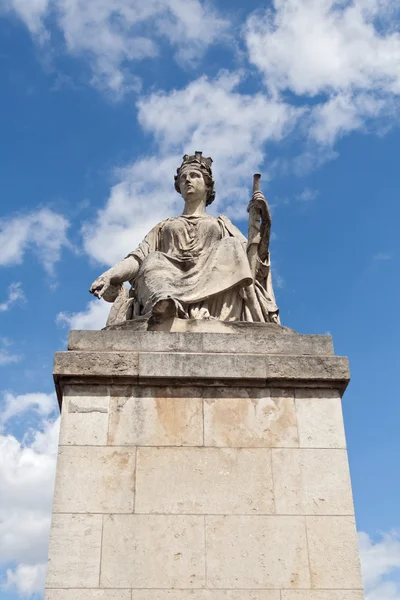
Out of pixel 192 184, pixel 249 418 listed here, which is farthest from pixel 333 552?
pixel 192 184

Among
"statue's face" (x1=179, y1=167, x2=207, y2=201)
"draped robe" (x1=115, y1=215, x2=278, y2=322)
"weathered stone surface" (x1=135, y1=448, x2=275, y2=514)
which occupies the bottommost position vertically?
"weathered stone surface" (x1=135, y1=448, x2=275, y2=514)

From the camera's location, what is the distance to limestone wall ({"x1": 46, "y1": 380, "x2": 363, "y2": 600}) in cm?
756

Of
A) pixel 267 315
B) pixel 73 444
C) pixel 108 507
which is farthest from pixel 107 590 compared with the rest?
pixel 267 315

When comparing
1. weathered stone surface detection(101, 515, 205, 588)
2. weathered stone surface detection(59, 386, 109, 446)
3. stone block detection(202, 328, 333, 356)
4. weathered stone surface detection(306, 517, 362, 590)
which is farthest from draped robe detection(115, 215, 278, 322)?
weathered stone surface detection(306, 517, 362, 590)

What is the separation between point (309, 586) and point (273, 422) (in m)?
1.81

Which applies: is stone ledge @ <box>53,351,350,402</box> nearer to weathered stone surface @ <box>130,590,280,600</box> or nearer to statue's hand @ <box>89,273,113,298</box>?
statue's hand @ <box>89,273,113,298</box>

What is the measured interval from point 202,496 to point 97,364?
195 cm

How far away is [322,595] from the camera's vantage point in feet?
24.9

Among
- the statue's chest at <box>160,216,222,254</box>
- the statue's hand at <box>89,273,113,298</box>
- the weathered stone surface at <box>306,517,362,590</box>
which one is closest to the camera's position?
the weathered stone surface at <box>306,517,362,590</box>

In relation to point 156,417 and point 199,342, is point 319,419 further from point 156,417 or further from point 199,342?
point 156,417

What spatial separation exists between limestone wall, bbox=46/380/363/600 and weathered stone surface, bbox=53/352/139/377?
17cm

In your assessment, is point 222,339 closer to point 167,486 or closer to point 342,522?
point 167,486

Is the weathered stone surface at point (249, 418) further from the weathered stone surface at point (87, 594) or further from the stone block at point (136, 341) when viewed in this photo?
the weathered stone surface at point (87, 594)

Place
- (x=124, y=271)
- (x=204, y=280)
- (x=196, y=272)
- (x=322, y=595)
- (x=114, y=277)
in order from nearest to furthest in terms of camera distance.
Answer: (x=322, y=595) < (x=204, y=280) < (x=196, y=272) < (x=114, y=277) < (x=124, y=271)
